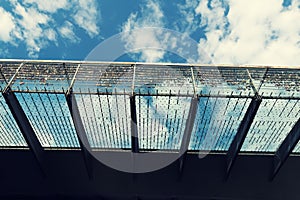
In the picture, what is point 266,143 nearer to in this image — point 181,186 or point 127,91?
point 181,186

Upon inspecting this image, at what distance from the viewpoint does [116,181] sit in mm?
16312

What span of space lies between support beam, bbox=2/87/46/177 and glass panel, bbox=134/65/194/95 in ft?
16.2

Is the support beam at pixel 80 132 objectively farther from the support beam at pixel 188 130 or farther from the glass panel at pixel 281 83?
the glass panel at pixel 281 83

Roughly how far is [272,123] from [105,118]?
7.26m

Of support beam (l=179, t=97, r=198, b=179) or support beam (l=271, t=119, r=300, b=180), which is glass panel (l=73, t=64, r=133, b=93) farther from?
support beam (l=271, t=119, r=300, b=180)

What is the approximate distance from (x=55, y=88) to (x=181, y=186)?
8813mm

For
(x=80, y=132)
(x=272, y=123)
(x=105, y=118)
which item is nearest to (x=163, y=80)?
(x=105, y=118)

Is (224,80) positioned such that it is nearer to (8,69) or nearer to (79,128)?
(79,128)

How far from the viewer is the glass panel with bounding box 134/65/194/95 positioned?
11.5 metres

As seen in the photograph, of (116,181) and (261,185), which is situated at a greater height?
(261,185)

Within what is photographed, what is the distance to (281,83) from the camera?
11.6 m

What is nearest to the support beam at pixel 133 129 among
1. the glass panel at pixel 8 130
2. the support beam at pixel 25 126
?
the support beam at pixel 25 126

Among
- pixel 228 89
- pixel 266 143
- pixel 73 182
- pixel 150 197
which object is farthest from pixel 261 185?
pixel 73 182

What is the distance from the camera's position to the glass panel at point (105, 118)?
39.2ft
